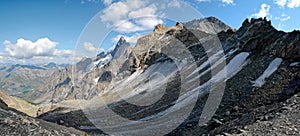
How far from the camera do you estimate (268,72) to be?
4072 cm

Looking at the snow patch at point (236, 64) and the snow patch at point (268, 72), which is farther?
the snow patch at point (236, 64)

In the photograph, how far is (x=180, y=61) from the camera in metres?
103

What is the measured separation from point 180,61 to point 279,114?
81451mm

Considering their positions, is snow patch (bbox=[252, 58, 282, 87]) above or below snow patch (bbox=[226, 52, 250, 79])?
below

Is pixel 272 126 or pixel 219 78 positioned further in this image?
pixel 219 78

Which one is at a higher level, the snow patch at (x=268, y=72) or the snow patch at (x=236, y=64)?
the snow patch at (x=236, y=64)

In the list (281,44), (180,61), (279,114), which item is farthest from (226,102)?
(180,61)

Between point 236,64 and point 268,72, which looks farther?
point 236,64

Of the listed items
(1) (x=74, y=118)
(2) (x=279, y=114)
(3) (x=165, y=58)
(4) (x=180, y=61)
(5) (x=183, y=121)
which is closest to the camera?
(2) (x=279, y=114)

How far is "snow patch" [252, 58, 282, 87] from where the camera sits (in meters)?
37.6

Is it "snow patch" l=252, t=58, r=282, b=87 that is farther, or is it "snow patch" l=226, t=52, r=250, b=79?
"snow patch" l=226, t=52, r=250, b=79

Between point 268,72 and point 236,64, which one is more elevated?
point 236,64

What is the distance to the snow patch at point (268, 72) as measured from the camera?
37.6m

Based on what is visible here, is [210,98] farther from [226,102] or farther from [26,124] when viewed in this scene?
[26,124]
